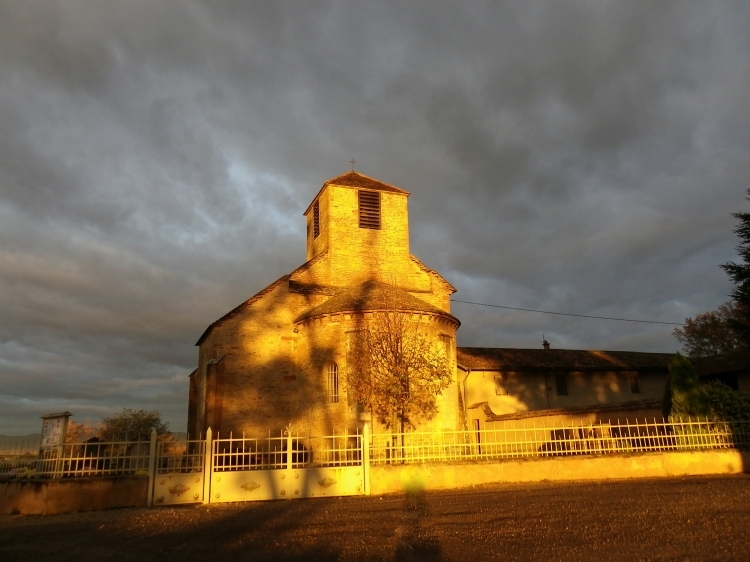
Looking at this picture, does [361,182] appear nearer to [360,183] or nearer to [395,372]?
[360,183]

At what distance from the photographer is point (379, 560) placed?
7.27m

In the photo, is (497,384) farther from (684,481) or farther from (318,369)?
(684,481)

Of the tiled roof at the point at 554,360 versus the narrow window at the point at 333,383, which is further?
the tiled roof at the point at 554,360

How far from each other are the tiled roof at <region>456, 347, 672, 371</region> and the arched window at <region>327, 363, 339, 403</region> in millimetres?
9944

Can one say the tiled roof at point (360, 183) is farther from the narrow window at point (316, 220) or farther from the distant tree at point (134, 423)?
the distant tree at point (134, 423)

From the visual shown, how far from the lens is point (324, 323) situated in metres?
22.9

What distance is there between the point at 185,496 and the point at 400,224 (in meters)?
18.9

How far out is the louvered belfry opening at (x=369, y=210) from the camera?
28781 mm

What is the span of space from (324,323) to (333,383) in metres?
2.48

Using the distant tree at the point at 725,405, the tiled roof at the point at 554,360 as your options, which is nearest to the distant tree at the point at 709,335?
the tiled roof at the point at 554,360

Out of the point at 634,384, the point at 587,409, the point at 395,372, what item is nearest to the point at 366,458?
the point at 395,372

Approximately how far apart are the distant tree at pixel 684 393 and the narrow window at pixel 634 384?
16605 mm

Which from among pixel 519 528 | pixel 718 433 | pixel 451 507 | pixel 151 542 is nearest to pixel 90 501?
pixel 151 542

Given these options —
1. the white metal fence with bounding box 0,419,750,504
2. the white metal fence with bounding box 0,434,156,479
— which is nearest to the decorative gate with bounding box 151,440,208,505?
the white metal fence with bounding box 0,419,750,504
